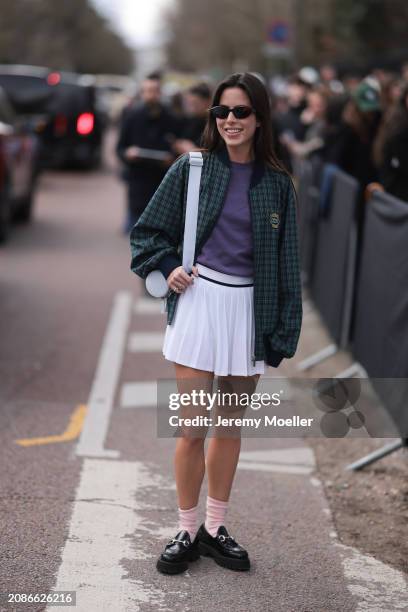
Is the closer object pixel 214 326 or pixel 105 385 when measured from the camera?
pixel 214 326

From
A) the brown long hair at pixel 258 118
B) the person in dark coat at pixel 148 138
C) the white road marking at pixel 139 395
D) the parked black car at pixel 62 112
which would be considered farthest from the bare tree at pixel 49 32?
the brown long hair at pixel 258 118

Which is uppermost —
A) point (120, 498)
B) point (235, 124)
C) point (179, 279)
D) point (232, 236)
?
point (235, 124)

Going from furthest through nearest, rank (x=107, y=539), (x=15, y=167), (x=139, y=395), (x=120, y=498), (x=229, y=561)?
(x=15, y=167)
(x=139, y=395)
(x=120, y=498)
(x=107, y=539)
(x=229, y=561)

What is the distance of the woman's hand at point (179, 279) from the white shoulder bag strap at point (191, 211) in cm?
4

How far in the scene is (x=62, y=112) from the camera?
26.7m

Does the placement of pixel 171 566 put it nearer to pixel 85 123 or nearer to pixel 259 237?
pixel 259 237

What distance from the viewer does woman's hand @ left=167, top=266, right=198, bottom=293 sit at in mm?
4711

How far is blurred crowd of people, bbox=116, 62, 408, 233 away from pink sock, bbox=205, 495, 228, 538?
8.17ft

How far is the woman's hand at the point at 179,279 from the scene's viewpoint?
471 centimetres

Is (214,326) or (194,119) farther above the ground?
(214,326)

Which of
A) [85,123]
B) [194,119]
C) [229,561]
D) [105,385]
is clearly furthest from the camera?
[85,123]

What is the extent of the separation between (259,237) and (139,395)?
3.58m

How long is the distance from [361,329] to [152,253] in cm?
337

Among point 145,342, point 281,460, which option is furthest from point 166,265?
point 145,342
